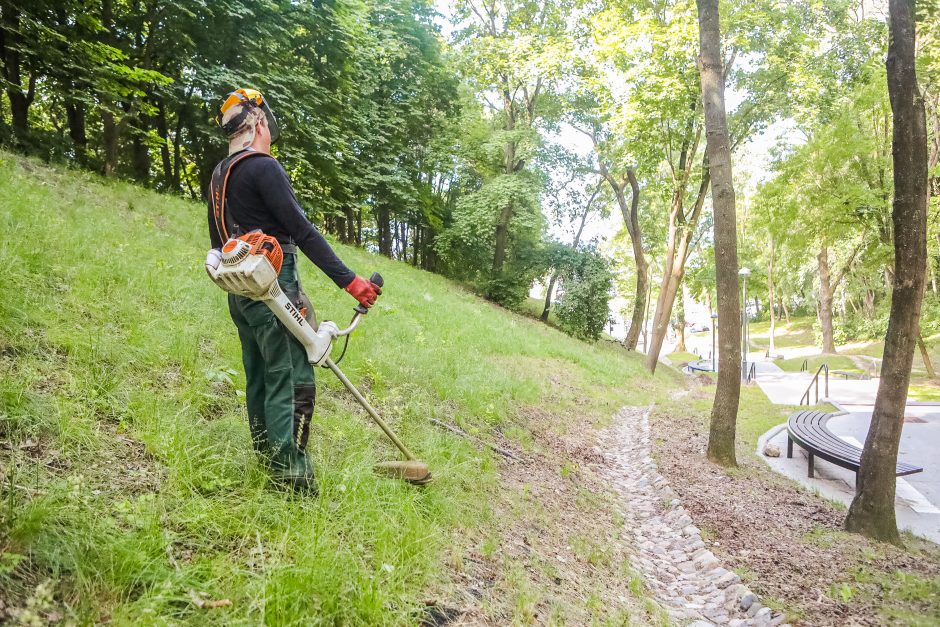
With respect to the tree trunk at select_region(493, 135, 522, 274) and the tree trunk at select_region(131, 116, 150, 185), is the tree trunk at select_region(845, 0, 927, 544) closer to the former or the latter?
the tree trunk at select_region(131, 116, 150, 185)

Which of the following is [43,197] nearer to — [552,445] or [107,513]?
[107,513]

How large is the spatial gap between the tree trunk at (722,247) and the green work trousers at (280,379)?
6671 millimetres

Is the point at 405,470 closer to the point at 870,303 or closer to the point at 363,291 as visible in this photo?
the point at 363,291

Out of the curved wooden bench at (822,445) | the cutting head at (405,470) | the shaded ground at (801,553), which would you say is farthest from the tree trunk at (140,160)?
the curved wooden bench at (822,445)

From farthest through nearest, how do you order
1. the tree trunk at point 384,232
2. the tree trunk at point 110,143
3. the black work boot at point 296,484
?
1. the tree trunk at point 384,232
2. the tree trunk at point 110,143
3. the black work boot at point 296,484

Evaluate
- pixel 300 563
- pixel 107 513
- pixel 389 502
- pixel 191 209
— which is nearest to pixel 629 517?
pixel 389 502

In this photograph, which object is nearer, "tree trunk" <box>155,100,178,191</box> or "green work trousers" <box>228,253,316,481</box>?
"green work trousers" <box>228,253,316,481</box>

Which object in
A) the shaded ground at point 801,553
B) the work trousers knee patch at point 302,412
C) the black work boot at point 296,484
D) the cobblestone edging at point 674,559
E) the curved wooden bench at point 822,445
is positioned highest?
the work trousers knee patch at point 302,412

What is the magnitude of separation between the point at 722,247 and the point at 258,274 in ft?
23.5

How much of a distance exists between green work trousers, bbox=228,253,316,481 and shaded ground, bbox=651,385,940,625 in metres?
3.64

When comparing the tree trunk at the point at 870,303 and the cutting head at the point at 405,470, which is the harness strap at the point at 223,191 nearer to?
the cutting head at the point at 405,470

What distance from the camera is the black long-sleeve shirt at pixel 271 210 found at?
279 centimetres

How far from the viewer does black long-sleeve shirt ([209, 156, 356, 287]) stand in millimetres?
2791

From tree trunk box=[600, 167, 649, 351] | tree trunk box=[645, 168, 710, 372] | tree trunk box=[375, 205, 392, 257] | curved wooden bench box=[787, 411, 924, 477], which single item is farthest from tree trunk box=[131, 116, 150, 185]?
tree trunk box=[600, 167, 649, 351]
